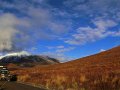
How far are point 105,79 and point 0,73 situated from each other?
29.1 metres

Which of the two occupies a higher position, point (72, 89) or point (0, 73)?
point (0, 73)

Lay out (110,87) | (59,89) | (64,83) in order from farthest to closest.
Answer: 1. (64,83)
2. (59,89)
3. (110,87)

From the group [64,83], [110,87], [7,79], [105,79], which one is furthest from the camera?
[7,79]

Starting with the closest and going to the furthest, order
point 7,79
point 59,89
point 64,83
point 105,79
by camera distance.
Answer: point 105,79
point 59,89
point 64,83
point 7,79

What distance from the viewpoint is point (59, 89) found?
85.4 feet

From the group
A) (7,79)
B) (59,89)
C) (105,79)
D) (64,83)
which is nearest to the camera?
(105,79)

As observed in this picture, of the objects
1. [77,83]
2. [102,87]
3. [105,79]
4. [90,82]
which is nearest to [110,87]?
[102,87]

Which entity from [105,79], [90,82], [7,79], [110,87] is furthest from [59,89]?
[7,79]

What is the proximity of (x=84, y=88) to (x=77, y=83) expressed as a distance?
296cm

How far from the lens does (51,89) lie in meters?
26.8

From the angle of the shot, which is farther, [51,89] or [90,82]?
[51,89]

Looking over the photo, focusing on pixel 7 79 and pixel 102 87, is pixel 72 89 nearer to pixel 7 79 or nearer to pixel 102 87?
pixel 102 87

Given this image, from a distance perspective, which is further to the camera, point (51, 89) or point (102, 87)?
point (51, 89)

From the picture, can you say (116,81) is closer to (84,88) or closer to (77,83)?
(84,88)
